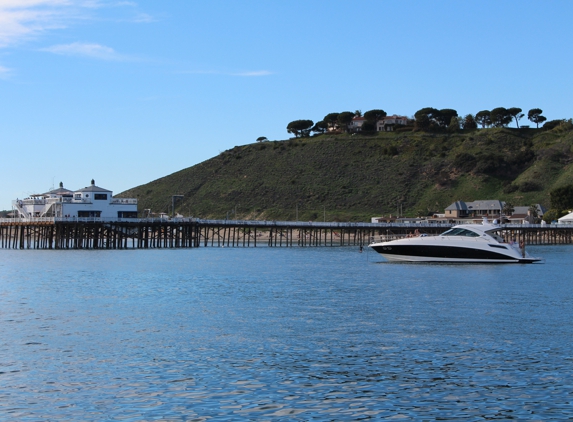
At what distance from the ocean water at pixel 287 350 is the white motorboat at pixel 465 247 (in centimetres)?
1416

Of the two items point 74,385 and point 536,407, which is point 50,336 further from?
point 536,407

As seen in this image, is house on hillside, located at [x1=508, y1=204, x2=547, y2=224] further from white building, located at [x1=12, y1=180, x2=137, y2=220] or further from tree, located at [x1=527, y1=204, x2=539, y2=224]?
white building, located at [x1=12, y1=180, x2=137, y2=220]

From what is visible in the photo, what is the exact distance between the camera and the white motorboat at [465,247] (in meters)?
72.9

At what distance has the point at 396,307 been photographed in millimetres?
43031

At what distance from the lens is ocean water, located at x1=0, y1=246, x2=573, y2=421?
73.4ft

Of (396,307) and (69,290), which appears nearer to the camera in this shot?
(396,307)

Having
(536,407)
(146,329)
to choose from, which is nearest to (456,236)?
(146,329)

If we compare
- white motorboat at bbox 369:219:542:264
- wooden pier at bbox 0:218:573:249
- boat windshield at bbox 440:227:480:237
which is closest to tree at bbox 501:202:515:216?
wooden pier at bbox 0:218:573:249

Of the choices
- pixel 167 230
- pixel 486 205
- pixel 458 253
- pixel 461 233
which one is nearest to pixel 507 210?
pixel 486 205

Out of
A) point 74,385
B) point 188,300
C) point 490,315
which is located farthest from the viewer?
point 188,300

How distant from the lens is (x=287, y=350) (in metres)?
30.2

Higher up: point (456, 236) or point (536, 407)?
point (456, 236)

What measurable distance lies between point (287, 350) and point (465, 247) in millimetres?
45544

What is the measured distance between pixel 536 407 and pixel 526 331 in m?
13.2
